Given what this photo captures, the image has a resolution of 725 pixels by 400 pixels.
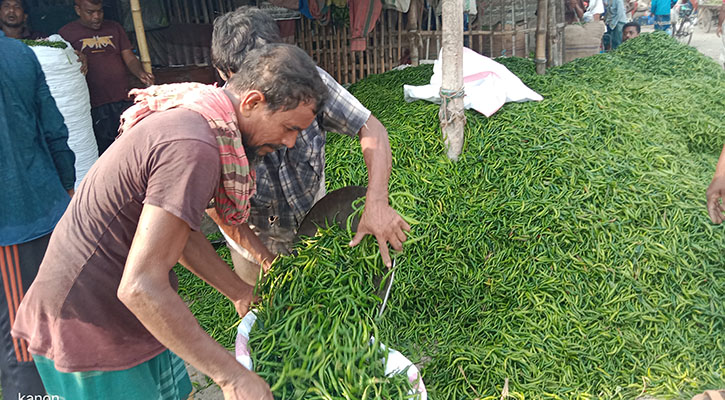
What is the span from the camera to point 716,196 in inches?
105

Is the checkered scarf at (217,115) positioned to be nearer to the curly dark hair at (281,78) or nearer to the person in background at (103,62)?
the curly dark hair at (281,78)

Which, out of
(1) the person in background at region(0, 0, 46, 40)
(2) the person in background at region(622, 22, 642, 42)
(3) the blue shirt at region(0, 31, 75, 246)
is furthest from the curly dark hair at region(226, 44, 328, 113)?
(2) the person in background at region(622, 22, 642, 42)

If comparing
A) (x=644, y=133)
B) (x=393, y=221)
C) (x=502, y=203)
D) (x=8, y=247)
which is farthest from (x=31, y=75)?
(x=644, y=133)

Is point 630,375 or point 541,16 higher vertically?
point 541,16

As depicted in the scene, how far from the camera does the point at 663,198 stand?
11.2 feet

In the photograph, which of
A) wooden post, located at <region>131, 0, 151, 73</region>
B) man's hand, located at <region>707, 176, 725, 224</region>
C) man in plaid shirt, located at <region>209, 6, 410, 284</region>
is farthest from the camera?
wooden post, located at <region>131, 0, 151, 73</region>

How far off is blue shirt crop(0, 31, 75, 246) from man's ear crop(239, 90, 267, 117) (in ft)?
4.96

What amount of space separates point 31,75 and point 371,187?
67.1 inches

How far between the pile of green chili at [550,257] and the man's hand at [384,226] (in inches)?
5.5

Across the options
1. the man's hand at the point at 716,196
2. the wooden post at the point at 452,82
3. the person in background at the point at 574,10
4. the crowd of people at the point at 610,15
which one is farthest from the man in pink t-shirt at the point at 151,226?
the person in background at the point at 574,10

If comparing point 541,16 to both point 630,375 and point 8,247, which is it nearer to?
point 630,375

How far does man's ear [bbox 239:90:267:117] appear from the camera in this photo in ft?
4.62

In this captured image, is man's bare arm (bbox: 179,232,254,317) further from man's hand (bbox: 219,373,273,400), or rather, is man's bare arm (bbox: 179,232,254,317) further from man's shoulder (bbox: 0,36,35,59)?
man's shoulder (bbox: 0,36,35,59)

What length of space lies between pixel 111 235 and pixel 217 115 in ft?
1.50
